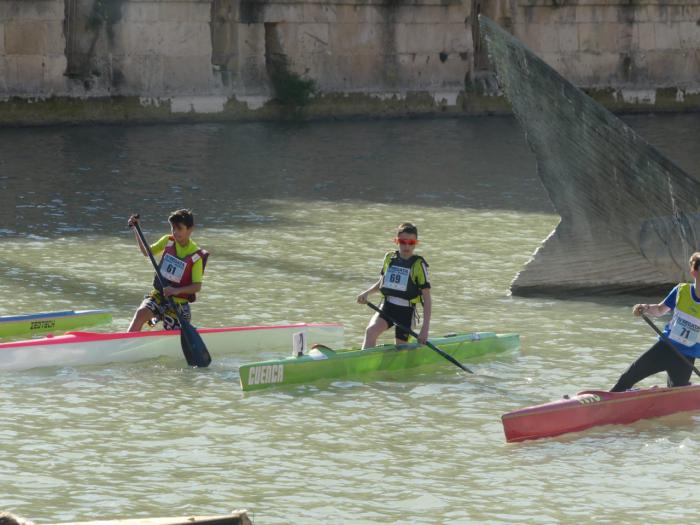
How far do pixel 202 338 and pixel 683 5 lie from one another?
1099 inches

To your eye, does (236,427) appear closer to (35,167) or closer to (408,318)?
(408,318)

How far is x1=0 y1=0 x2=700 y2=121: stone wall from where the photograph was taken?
2995 cm

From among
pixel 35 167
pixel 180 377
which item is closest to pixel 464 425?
pixel 180 377

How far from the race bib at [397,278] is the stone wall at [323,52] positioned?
60.6 feet

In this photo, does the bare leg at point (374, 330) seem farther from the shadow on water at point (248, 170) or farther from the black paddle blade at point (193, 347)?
the shadow on water at point (248, 170)

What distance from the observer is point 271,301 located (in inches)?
580

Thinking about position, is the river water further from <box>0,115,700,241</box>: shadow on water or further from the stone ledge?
the stone ledge

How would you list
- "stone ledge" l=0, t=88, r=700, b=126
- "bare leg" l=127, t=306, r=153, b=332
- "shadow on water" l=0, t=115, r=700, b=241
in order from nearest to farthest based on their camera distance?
"bare leg" l=127, t=306, r=153, b=332
"shadow on water" l=0, t=115, r=700, b=241
"stone ledge" l=0, t=88, r=700, b=126

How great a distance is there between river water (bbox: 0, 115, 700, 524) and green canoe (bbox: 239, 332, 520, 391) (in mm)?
147

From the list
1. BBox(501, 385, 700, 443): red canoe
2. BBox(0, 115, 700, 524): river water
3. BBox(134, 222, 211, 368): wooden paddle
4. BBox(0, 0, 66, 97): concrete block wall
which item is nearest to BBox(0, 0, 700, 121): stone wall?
BBox(0, 0, 66, 97): concrete block wall

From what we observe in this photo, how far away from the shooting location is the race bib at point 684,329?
10.4 m

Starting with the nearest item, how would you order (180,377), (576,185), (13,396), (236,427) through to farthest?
(236,427), (13,396), (180,377), (576,185)

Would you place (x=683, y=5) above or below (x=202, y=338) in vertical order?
above

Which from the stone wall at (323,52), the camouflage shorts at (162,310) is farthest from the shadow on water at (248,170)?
the camouflage shorts at (162,310)
